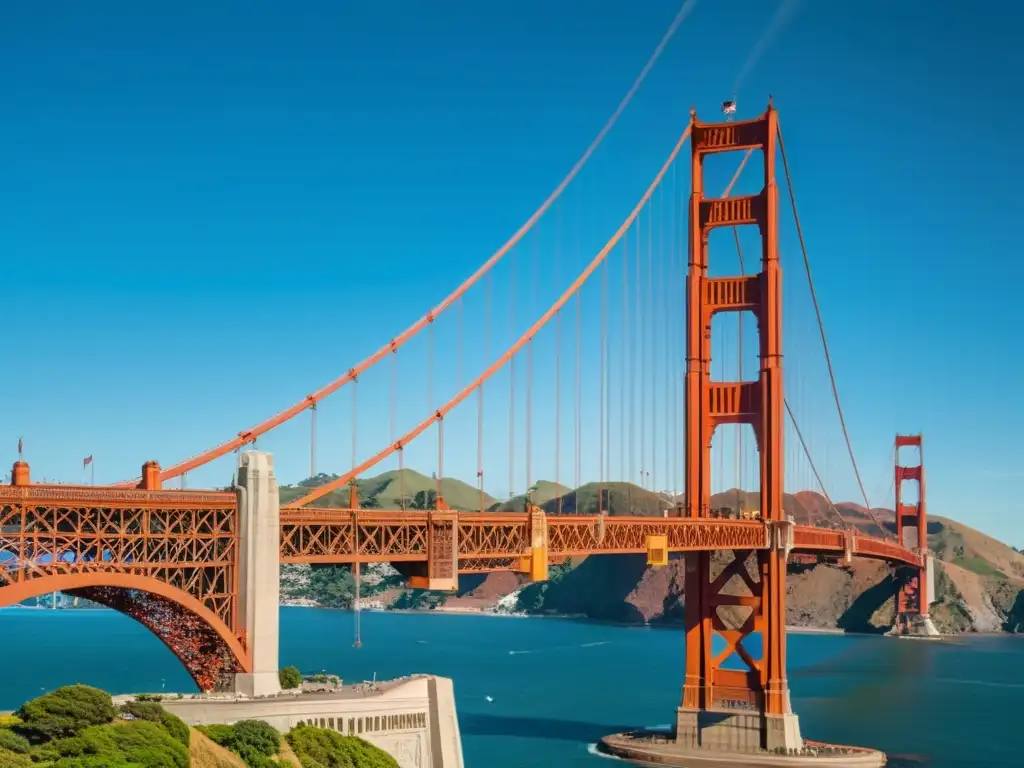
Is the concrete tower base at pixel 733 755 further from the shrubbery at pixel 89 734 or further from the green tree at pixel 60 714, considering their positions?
the green tree at pixel 60 714

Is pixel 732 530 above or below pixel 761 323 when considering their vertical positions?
below

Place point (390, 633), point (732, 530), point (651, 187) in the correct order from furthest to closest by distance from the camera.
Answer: point (390, 633)
point (651, 187)
point (732, 530)

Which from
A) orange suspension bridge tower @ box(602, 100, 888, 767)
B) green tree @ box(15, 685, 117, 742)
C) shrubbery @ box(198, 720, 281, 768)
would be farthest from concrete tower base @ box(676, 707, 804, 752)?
green tree @ box(15, 685, 117, 742)

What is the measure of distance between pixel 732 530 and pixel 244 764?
28.0 meters

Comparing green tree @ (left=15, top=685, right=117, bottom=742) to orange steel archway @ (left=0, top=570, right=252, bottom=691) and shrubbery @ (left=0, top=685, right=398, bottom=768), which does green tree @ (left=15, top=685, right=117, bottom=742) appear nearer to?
shrubbery @ (left=0, top=685, right=398, bottom=768)

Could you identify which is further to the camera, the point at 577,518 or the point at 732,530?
the point at 732,530

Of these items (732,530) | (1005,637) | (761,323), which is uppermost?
(761,323)

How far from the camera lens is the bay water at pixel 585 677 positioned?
70562 mm

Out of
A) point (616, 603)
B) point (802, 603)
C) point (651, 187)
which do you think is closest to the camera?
point (651, 187)

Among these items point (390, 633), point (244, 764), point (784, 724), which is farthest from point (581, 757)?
point (390, 633)

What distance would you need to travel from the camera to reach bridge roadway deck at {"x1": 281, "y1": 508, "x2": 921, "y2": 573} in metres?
42.2

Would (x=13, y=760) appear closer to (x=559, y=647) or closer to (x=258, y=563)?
(x=258, y=563)

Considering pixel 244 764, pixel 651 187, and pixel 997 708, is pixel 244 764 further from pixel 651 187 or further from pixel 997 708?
pixel 997 708

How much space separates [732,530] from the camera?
5962 centimetres
